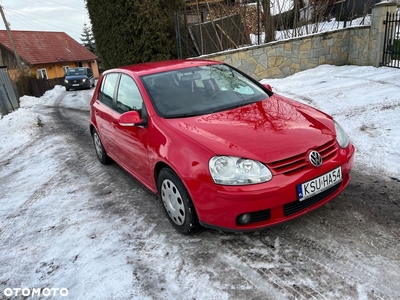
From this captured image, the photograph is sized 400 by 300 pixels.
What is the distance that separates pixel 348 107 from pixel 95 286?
5.46 meters

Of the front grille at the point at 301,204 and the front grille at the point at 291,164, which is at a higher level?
the front grille at the point at 291,164

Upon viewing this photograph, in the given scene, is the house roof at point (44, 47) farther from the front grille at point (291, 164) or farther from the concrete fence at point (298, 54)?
the front grille at point (291, 164)

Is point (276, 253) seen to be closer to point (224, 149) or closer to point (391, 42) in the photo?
point (224, 149)

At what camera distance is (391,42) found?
823 centimetres

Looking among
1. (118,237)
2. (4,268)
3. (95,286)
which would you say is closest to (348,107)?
(118,237)

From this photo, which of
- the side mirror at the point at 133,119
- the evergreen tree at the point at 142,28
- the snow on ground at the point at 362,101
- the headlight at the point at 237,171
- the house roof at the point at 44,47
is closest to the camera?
the headlight at the point at 237,171

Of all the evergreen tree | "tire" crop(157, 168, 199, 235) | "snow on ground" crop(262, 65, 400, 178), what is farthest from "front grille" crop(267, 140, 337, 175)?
the evergreen tree

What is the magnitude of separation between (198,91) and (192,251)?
→ 5.75 ft

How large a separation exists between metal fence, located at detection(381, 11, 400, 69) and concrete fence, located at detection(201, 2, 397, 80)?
718mm

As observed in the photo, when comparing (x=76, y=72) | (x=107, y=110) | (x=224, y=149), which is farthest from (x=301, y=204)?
(x=76, y=72)

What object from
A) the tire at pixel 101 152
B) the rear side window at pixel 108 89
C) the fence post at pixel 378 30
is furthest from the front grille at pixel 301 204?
the fence post at pixel 378 30

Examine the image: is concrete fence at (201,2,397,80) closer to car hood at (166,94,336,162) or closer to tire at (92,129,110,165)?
tire at (92,129,110,165)

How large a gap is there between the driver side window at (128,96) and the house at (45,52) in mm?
32938

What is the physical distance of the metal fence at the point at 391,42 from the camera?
7988 mm
